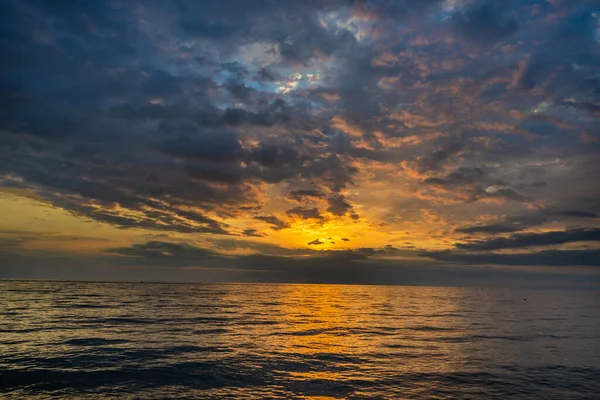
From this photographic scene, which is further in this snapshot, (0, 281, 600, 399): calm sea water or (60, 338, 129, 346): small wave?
(60, 338, 129, 346): small wave

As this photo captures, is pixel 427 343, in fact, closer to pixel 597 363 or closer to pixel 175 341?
pixel 597 363

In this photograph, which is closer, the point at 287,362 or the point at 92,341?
the point at 287,362

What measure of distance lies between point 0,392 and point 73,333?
21.4 m

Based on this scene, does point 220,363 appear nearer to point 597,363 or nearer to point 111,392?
point 111,392

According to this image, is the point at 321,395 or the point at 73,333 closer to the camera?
the point at 321,395

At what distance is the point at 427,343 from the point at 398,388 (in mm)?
17586

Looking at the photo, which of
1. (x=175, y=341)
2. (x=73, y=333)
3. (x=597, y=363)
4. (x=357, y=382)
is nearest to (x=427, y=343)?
(x=597, y=363)

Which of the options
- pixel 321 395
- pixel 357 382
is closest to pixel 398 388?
pixel 357 382

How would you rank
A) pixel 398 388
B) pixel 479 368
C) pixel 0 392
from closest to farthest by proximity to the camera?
pixel 0 392 < pixel 398 388 < pixel 479 368

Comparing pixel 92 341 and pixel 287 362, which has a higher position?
pixel 92 341

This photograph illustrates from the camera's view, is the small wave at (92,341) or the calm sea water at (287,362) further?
the small wave at (92,341)

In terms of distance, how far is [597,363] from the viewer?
101ft

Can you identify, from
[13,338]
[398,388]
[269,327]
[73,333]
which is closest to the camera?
[398,388]

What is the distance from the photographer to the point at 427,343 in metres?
38.5
